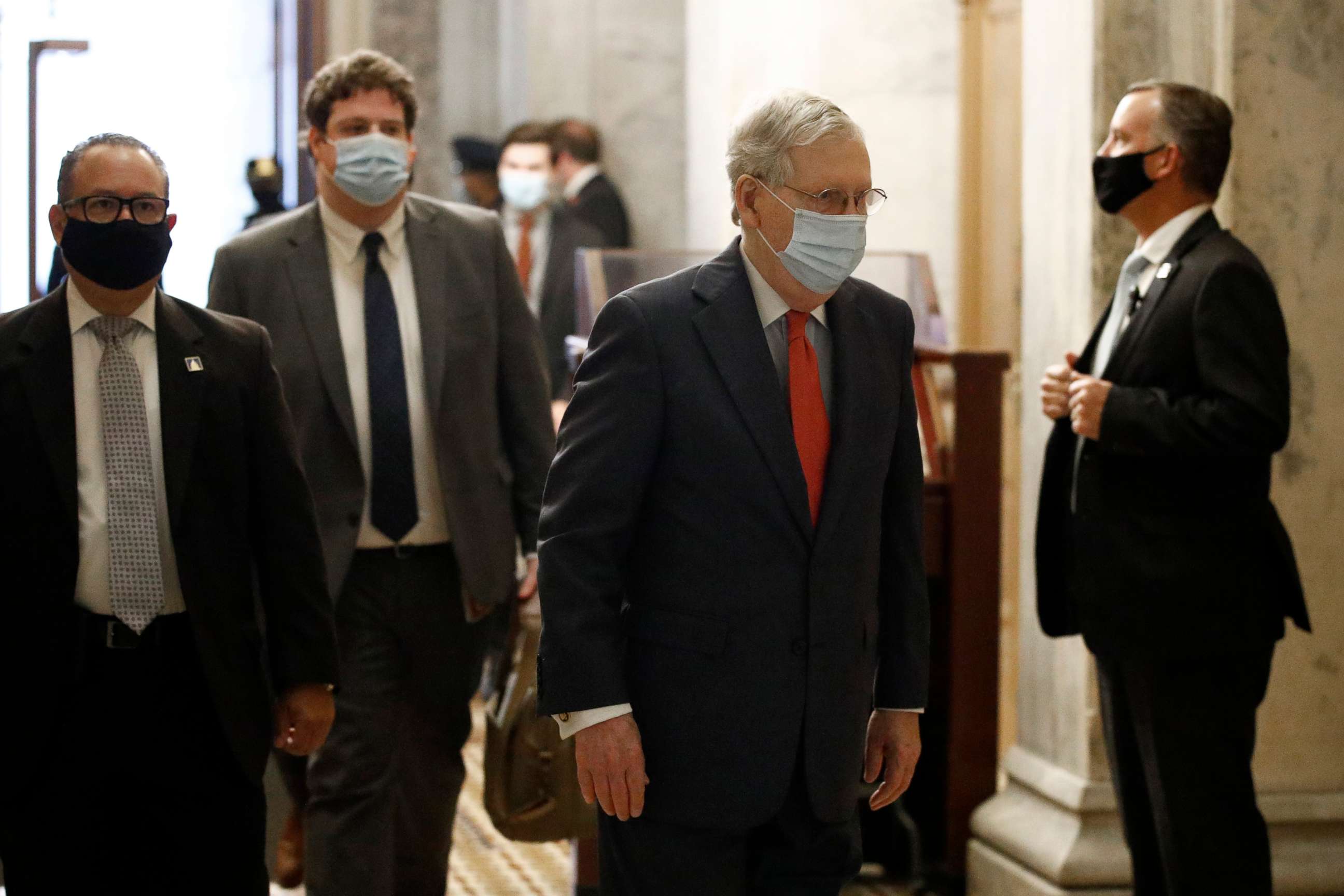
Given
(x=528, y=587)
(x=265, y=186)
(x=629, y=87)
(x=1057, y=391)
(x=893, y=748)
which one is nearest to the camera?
(x=893, y=748)

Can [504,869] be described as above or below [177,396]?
below

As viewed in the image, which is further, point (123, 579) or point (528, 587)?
point (528, 587)

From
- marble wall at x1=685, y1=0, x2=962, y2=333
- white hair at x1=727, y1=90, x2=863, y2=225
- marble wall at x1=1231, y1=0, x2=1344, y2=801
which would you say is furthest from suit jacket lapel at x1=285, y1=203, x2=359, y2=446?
marble wall at x1=685, y1=0, x2=962, y2=333

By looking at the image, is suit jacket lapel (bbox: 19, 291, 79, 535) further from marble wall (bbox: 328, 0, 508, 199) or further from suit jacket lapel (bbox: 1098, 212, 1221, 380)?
marble wall (bbox: 328, 0, 508, 199)

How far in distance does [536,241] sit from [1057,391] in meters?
4.73

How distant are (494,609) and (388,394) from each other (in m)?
0.53

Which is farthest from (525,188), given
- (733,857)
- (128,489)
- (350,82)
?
(733,857)

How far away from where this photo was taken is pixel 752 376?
2.35m

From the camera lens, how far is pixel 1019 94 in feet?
19.1

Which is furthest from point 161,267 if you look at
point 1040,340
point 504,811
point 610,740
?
point 1040,340

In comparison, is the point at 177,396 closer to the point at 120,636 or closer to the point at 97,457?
the point at 97,457

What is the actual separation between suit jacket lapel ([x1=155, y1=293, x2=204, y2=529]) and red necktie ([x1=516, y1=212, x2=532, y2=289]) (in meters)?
4.85

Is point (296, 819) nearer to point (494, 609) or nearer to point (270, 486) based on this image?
point (494, 609)

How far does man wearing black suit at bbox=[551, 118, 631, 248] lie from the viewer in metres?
7.94
